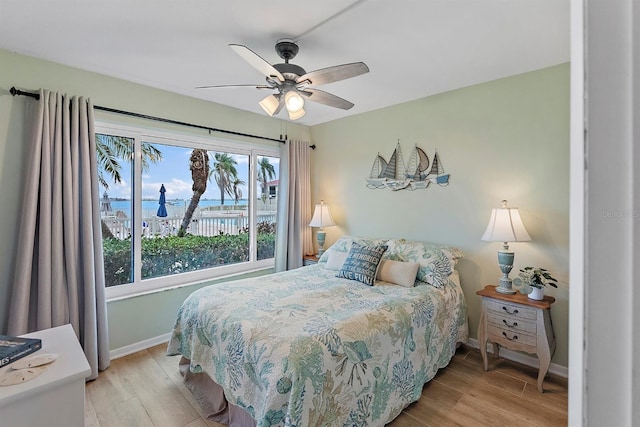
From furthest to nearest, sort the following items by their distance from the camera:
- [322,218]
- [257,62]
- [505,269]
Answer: [322,218] < [505,269] < [257,62]

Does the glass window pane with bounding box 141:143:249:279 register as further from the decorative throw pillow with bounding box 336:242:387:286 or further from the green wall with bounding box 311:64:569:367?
the decorative throw pillow with bounding box 336:242:387:286

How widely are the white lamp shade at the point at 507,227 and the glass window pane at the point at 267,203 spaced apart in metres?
2.56

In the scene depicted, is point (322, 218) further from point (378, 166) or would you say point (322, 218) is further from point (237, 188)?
point (237, 188)

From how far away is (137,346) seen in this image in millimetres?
2820

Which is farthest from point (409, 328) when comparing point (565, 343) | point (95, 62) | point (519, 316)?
point (95, 62)

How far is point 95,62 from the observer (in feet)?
7.98

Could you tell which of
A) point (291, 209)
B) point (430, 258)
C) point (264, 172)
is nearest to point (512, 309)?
point (430, 258)

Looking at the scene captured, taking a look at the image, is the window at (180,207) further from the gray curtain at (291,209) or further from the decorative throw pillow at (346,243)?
the decorative throw pillow at (346,243)

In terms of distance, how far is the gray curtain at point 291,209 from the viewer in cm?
392

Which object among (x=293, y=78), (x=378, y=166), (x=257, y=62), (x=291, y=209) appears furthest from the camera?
(x=291, y=209)

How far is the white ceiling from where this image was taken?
1.76 meters

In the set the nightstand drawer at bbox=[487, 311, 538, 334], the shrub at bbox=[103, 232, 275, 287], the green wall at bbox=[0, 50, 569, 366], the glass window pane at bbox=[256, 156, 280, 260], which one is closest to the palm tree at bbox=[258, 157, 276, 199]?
the glass window pane at bbox=[256, 156, 280, 260]

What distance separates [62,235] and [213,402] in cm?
171

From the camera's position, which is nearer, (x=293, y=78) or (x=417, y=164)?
(x=293, y=78)
